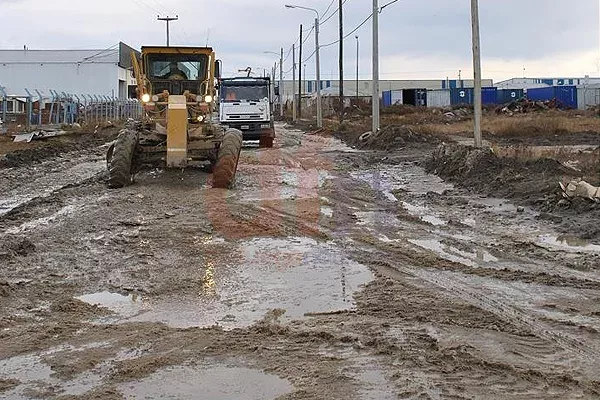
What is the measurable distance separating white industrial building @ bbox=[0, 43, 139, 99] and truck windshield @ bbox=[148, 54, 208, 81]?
6531 cm

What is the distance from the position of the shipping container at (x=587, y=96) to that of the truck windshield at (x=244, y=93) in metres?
58.2

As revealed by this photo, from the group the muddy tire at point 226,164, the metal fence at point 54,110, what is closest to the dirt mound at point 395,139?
the muddy tire at point 226,164

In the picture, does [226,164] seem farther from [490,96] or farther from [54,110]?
[490,96]

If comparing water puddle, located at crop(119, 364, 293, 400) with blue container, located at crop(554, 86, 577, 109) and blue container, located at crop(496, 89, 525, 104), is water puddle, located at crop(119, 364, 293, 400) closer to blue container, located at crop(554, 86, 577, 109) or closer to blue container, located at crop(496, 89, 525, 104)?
blue container, located at crop(554, 86, 577, 109)

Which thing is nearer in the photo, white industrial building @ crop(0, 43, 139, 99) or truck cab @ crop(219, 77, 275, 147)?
truck cab @ crop(219, 77, 275, 147)

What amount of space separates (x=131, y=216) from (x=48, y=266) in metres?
3.73

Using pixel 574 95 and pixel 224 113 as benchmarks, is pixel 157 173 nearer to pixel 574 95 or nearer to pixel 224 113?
pixel 224 113

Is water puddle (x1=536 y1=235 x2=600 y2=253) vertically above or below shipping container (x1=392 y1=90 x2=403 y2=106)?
below

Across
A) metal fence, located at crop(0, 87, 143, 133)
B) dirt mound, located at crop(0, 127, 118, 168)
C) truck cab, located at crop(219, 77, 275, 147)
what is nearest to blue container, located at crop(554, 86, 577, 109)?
metal fence, located at crop(0, 87, 143, 133)

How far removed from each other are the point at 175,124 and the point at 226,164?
1381 millimetres

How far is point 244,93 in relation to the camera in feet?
113

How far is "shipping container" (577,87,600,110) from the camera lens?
83.5m

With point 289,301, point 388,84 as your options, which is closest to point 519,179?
point 289,301

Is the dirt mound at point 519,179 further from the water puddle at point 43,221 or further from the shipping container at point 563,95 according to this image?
the shipping container at point 563,95
